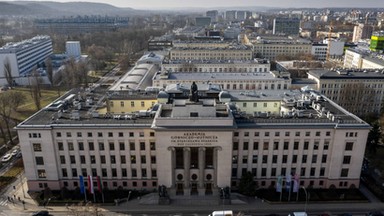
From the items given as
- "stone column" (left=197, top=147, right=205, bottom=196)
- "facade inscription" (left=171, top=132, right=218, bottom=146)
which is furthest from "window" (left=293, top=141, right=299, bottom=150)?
"stone column" (left=197, top=147, right=205, bottom=196)

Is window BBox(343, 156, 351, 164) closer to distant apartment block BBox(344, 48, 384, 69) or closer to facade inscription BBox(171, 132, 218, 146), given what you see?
facade inscription BBox(171, 132, 218, 146)

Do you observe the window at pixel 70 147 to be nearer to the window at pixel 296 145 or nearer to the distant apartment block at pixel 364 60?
the window at pixel 296 145

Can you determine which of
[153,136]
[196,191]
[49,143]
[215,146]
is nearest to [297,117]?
[215,146]

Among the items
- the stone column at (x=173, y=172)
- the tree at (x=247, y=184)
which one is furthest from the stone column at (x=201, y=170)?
the tree at (x=247, y=184)

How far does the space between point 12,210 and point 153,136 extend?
36.7 metres

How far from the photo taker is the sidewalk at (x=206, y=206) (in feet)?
240

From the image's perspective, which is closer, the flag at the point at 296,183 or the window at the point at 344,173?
the flag at the point at 296,183

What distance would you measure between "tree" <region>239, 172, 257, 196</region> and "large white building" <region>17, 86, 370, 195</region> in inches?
133

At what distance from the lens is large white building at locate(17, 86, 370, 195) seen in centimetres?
7400

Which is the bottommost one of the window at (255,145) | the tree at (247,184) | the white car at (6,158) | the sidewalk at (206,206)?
the sidewalk at (206,206)

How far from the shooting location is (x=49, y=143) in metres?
76.4

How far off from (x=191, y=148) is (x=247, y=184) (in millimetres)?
15848

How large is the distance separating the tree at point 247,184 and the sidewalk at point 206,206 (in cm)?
246

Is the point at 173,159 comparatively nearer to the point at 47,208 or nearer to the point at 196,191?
the point at 196,191
